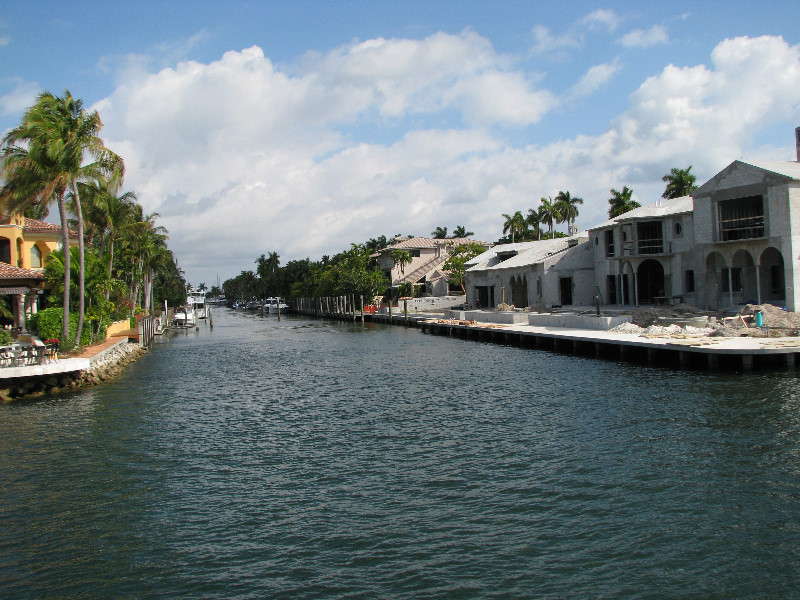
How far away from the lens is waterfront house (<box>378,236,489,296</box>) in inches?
3666

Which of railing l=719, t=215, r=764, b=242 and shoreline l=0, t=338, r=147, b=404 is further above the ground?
railing l=719, t=215, r=764, b=242

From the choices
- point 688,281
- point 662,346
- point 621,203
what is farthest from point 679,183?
point 662,346

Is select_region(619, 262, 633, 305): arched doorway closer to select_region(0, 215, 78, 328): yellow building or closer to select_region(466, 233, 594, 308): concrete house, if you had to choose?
select_region(466, 233, 594, 308): concrete house

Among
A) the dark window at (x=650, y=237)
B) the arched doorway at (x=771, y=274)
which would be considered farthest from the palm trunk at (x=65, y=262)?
the arched doorway at (x=771, y=274)

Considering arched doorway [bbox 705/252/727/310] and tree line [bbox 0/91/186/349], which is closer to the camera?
tree line [bbox 0/91/186/349]

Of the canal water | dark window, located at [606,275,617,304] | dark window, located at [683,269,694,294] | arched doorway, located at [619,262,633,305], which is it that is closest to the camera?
the canal water

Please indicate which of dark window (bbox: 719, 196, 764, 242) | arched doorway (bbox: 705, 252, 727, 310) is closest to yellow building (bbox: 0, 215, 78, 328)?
arched doorway (bbox: 705, 252, 727, 310)

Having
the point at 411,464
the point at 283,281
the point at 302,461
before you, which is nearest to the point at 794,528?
the point at 411,464

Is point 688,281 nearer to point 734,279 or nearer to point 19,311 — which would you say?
point 734,279

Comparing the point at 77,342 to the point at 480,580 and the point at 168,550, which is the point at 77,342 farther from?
the point at 480,580

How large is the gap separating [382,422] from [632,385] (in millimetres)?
10923

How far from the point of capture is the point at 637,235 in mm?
49969

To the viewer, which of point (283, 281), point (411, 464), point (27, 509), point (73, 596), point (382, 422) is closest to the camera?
point (73, 596)

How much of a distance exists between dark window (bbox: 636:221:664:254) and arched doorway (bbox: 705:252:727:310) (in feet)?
21.3
